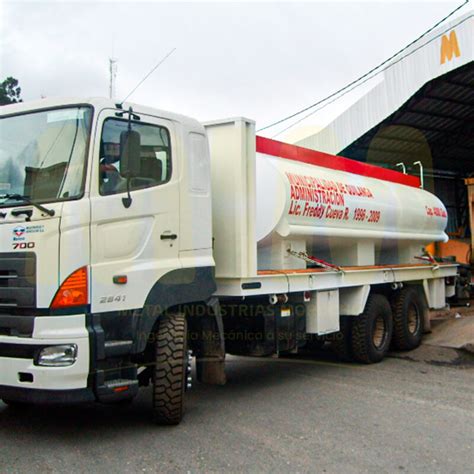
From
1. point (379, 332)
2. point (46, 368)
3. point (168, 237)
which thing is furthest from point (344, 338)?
point (46, 368)

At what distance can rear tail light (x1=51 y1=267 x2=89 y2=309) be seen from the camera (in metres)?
4.50

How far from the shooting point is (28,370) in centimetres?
447

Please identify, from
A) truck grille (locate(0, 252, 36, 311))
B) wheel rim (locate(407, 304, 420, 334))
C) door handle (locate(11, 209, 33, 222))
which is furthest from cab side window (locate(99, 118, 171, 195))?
wheel rim (locate(407, 304, 420, 334))

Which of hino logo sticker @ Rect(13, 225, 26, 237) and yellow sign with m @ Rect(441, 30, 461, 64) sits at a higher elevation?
yellow sign with m @ Rect(441, 30, 461, 64)

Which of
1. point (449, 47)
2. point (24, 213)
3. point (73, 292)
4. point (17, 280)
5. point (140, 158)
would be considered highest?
point (449, 47)

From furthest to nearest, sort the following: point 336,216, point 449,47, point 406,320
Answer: point 449,47, point 406,320, point 336,216

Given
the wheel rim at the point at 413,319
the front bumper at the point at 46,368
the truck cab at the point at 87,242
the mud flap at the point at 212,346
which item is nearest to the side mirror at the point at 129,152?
the truck cab at the point at 87,242

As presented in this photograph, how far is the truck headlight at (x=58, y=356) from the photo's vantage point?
4477 millimetres

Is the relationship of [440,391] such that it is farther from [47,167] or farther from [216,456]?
[47,167]

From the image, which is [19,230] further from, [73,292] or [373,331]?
[373,331]

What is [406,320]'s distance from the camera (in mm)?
9234

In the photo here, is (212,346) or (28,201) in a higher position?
(28,201)

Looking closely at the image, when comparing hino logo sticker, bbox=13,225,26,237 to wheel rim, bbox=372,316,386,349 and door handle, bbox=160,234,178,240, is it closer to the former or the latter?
door handle, bbox=160,234,178,240

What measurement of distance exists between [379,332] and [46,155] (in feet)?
18.8
